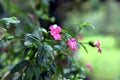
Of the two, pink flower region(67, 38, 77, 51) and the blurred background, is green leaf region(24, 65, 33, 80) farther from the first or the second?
the blurred background

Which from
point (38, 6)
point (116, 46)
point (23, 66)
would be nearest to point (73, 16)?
point (38, 6)

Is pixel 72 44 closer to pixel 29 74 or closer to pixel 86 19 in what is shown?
pixel 29 74

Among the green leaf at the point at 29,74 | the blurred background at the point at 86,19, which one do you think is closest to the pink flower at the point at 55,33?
the green leaf at the point at 29,74

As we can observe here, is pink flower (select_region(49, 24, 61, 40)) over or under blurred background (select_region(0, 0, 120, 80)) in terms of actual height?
over

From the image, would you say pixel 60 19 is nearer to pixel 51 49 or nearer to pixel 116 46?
pixel 51 49

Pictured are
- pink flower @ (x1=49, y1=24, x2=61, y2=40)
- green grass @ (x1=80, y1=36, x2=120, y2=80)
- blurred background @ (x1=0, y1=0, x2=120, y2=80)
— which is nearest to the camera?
pink flower @ (x1=49, y1=24, x2=61, y2=40)

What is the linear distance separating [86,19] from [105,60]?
380 centimetres

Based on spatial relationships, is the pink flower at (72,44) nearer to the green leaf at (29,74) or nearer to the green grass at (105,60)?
the green leaf at (29,74)

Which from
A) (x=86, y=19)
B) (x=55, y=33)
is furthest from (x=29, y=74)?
(x=86, y=19)

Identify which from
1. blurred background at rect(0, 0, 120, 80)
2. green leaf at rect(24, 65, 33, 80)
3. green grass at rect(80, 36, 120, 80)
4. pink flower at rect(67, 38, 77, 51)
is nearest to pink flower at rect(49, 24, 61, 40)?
pink flower at rect(67, 38, 77, 51)

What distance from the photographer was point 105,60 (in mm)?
7539

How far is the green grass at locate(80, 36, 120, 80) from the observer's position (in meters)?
6.24

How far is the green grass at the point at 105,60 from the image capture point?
6242 millimetres

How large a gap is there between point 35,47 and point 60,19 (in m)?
1.86
